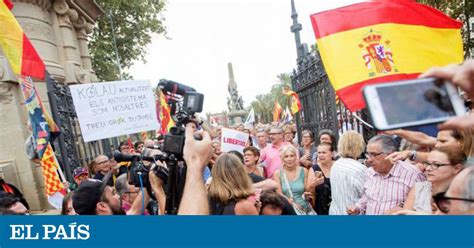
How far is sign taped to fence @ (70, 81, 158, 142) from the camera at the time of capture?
4469 mm

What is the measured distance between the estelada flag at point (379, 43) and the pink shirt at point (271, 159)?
2270 millimetres

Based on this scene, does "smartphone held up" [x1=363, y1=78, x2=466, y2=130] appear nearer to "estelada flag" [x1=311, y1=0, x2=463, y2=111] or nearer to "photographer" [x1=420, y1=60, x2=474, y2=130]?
"photographer" [x1=420, y1=60, x2=474, y2=130]

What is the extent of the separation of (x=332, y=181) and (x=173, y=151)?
5.98 ft

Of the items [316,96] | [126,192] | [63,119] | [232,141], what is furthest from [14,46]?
[316,96]

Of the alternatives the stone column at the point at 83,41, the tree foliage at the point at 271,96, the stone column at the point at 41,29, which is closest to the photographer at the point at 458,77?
the stone column at the point at 41,29

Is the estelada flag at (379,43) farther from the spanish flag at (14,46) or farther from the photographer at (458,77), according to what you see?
the spanish flag at (14,46)

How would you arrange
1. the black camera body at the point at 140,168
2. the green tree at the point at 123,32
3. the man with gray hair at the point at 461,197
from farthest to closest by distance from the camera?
the green tree at the point at 123,32, the black camera body at the point at 140,168, the man with gray hair at the point at 461,197

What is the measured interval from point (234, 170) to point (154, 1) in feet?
60.4

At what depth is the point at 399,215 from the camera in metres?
1.66

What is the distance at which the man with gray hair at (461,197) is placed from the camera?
1498 mm

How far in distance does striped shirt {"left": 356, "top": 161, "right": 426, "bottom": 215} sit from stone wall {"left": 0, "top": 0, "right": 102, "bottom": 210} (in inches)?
249

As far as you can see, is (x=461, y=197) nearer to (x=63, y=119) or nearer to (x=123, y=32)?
(x=63, y=119)

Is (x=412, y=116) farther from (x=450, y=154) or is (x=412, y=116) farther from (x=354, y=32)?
(x=354, y=32)

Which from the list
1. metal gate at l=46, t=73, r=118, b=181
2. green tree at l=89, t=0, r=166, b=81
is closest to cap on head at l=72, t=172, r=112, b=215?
metal gate at l=46, t=73, r=118, b=181
